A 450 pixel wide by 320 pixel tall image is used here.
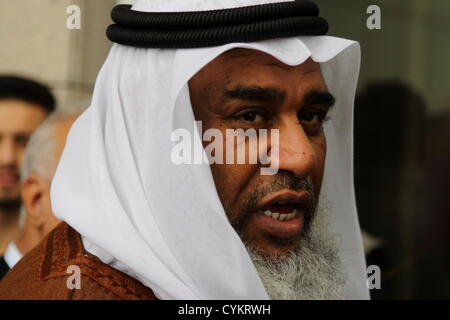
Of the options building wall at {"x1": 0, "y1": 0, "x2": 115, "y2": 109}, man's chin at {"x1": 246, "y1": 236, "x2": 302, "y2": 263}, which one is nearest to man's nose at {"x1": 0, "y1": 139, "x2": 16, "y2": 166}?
building wall at {"x1": 0, "y1": 0, "x2": 115, "y2": 109}

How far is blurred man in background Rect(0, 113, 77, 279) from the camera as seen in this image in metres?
4.72

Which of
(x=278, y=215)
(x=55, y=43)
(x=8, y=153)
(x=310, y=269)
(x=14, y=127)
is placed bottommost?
(x=310, y=269)

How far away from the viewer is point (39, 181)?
477 cm

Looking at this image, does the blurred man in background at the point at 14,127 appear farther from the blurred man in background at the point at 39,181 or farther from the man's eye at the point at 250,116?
the man's eye at the point at 250,116

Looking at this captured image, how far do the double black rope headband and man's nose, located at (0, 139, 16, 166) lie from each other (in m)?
2.43

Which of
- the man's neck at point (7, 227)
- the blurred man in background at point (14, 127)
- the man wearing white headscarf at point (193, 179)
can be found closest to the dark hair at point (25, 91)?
the blurred man in background at point (14, 127)

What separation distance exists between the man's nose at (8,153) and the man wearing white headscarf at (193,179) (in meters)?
2.21

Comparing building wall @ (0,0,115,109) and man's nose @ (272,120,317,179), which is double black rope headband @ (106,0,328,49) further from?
building wall @ (0,0,115,109)

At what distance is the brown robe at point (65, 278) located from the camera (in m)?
2.71

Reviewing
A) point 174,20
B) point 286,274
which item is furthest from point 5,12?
point 286,274

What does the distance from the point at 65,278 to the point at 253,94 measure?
36.4 inches

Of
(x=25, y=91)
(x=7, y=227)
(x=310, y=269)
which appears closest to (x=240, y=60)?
(x=310, y=269)

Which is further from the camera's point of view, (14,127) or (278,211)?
(14,127)

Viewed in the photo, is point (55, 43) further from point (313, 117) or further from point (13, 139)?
point (313, 117)
